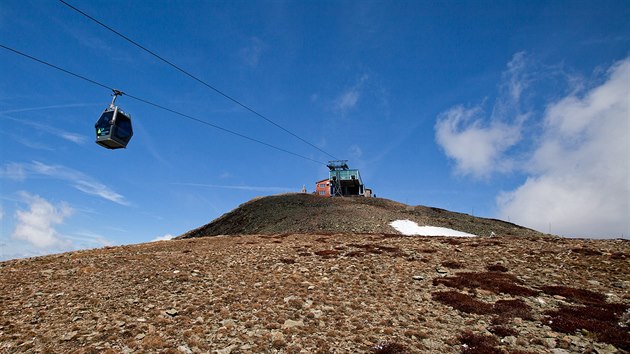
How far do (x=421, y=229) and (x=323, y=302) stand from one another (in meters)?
35.3

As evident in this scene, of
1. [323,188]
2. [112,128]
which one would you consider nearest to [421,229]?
[112,128]

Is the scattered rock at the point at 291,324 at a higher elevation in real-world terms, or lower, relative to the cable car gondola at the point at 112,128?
lower

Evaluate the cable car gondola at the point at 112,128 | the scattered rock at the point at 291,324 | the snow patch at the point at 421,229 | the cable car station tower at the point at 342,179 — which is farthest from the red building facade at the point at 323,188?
the scattered rock at the point at 291,324

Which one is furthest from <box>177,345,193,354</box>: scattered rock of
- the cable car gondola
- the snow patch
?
the snow patch

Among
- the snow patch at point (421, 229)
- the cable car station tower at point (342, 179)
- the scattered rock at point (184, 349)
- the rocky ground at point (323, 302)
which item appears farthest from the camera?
the cable car station tower at point (342, 179)

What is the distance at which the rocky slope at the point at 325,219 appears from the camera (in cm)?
4778

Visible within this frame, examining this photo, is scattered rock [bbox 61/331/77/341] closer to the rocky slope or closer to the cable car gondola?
the cable car gondola

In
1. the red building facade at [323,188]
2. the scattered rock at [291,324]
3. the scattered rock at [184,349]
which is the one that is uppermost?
the red building facade at [323,188]

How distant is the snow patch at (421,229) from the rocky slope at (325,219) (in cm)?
134

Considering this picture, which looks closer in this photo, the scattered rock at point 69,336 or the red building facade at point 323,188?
the scattered rock at point 69,336

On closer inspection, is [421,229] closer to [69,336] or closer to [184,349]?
[184,349]

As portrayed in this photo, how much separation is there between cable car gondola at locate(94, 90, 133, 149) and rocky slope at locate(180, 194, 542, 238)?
25.7m

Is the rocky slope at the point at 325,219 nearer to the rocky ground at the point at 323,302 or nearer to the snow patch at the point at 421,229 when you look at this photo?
the snow patch at the point at 421,229

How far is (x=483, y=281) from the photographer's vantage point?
61.9ft
